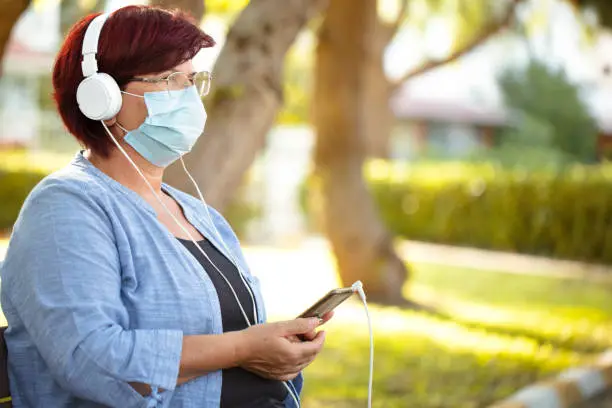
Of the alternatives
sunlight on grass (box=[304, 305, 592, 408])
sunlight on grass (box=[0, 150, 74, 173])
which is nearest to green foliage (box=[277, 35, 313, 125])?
sunlight on grass (box=[0, 150, 74, 173])

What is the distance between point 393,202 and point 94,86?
17.3 m

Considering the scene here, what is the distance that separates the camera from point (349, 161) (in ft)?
37.5

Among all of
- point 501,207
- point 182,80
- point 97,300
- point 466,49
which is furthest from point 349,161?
point 466,49

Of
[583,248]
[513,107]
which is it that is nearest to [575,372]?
[583,248]

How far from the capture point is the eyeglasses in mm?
2730

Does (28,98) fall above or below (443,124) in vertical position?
above

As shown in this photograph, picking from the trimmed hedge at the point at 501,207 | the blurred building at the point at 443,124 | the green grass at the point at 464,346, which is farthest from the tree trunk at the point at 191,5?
the blurred building at the point at 443,124

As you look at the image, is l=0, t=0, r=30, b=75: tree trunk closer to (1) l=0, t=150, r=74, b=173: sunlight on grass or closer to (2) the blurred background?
(2) the blurred background

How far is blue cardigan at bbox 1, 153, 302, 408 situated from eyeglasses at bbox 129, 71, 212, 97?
11.9 inches

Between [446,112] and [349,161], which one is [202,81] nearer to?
[349,161]

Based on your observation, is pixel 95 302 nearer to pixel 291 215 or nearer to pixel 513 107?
pixel 291 215

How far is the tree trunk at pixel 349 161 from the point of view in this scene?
11.3 metres

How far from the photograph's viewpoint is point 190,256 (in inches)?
108

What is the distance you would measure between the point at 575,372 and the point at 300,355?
5334 millimetres
